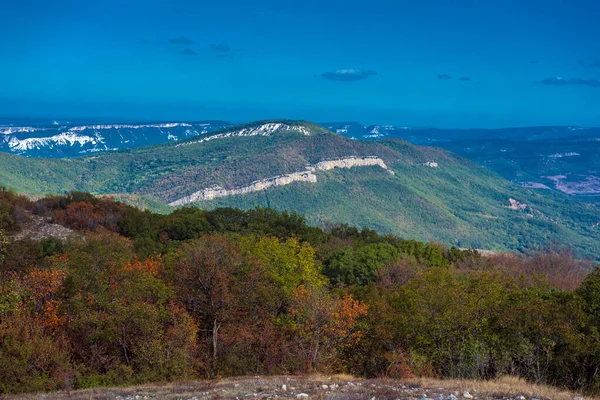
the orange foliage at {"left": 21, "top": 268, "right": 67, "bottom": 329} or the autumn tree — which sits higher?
the orange foliage at {"left": 21, "top": 268, "right": 67, "bottom": 329}

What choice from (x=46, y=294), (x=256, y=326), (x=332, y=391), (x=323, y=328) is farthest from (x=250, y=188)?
(x=332, y=391)

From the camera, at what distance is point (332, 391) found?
674 inches

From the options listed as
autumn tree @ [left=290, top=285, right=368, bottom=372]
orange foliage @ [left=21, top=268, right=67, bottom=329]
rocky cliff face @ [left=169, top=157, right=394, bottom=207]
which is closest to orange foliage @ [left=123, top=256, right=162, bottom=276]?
orange foliage @ [left=21, top=268, right=67, bottom=329]

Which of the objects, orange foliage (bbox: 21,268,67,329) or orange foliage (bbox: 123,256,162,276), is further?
orange foliage (bbox: 123,256,162,276)

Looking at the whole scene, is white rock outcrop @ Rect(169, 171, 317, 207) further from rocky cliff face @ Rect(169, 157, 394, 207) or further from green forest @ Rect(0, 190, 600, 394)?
green forest @ Rect(0, 190, 600, 394)

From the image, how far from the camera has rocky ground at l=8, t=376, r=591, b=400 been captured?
15919 millimetres

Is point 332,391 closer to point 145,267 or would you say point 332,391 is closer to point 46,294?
point 145,267

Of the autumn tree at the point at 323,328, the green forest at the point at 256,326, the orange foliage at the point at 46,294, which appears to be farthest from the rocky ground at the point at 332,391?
the orange foliage at the point at 46,294

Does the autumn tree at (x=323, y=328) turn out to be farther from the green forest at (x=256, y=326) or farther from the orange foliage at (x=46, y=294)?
the orange foliage at (x=46, y=294)

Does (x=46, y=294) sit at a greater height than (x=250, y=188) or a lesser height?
greater

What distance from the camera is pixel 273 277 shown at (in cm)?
3384

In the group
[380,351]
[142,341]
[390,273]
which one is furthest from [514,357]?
[390,273]

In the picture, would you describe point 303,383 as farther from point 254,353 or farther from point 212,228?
point 212,228

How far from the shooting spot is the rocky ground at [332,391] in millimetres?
15919
